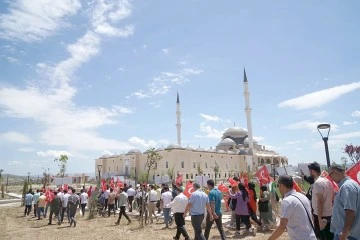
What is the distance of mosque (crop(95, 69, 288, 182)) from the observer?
2188 inches

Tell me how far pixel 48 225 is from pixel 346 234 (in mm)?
13652

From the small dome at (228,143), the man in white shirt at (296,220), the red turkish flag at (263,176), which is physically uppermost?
the small dome at (228,143)

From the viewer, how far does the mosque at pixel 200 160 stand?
182 feet

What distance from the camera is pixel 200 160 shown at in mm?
59656

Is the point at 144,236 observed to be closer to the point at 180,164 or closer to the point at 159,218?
the point at 159,218

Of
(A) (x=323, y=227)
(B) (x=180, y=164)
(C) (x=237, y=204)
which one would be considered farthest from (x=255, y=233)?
(B) (x=180, y=164)

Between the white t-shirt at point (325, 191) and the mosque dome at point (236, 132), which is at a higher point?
the mosque dome at point (236, 132)

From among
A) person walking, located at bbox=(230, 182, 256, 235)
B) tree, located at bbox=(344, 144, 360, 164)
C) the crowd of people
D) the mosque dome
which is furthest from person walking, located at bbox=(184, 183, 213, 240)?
the mosque dome

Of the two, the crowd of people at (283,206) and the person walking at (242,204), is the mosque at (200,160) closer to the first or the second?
the crowd of people at (283,206)

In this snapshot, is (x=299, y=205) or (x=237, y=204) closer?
(x=299, y=205)

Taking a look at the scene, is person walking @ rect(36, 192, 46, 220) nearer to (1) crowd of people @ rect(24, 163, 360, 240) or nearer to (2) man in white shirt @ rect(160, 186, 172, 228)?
(1) crowd of people @ rect(24, 163, 360, 240)

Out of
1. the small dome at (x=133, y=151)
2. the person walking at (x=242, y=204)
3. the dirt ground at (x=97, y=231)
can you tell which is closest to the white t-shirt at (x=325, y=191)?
the person walking at (x=242, y=204)

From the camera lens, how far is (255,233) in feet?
31.4

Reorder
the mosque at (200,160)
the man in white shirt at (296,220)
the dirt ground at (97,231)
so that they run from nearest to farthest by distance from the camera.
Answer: the man in white shirt at (296,220)
the dirt ground at (97,231)
the mosque at (200,160)
